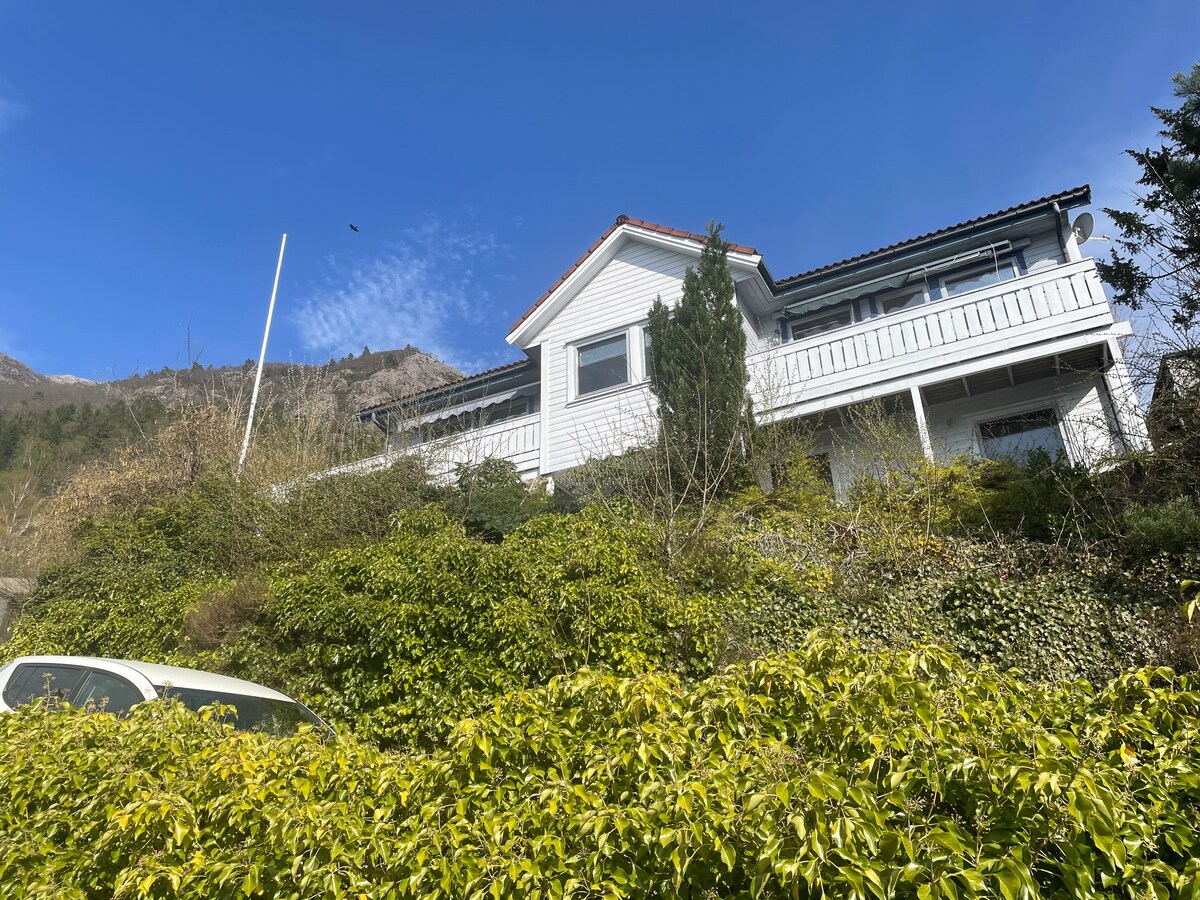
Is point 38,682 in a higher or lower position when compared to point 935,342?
lower

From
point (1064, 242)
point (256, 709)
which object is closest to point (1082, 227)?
point (1064, 242)

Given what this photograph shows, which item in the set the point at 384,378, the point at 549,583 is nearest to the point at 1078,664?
the point at 549,583

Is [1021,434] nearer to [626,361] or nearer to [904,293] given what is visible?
[904,293]

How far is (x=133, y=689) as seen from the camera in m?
6.27

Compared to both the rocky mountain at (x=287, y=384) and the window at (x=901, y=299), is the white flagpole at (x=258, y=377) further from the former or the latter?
the window at (x=901, y=299)

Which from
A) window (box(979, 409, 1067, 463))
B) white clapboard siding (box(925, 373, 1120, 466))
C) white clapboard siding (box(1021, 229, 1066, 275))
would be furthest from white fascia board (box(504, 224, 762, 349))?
window (box(979, 409, 1067, 463))

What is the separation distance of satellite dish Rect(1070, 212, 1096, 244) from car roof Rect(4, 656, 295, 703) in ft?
54.7

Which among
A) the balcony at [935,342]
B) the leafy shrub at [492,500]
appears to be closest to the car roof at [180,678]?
the leafy shrub at [492,500]

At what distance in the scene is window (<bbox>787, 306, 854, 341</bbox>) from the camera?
17797 millimetres

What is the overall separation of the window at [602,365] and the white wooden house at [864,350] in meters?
0.04

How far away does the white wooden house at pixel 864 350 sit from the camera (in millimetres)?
12594

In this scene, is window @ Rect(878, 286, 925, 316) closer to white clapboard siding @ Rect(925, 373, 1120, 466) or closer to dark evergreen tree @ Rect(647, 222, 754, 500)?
white clapboard siding @ Rect(925, 373, 1120, 466)

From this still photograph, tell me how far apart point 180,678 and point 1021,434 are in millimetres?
13593

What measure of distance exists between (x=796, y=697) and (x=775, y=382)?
11.1 meters
